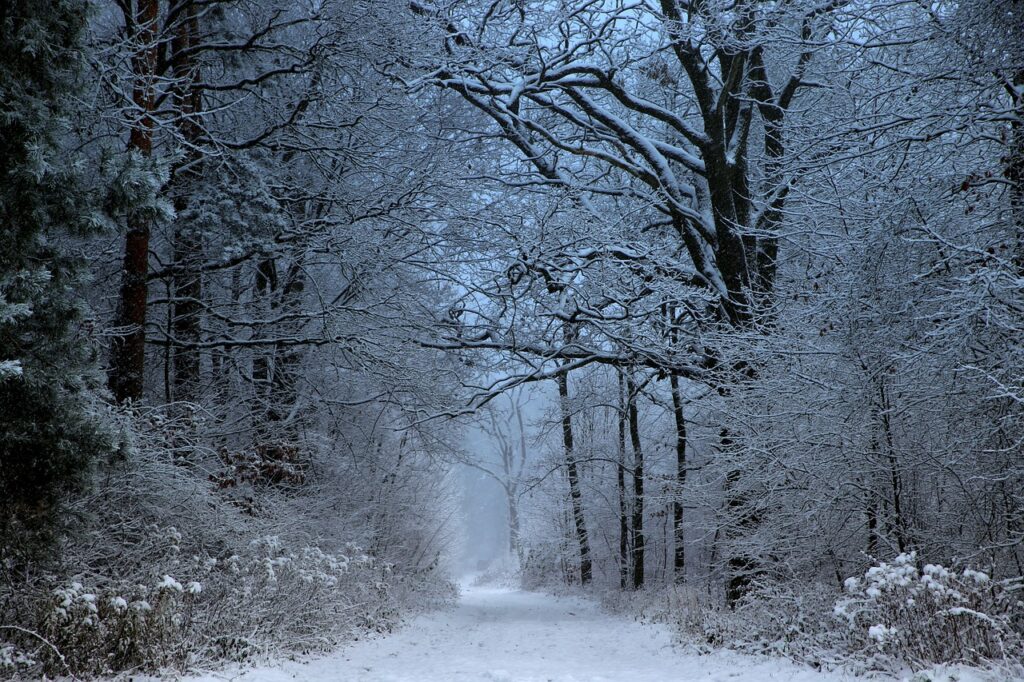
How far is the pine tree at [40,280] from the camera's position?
5926 mm

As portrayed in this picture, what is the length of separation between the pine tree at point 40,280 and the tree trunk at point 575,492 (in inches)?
552

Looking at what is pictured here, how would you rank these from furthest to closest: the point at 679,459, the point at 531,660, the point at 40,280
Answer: the point at 679,459 → the point at 531,660 → the point at 40,280

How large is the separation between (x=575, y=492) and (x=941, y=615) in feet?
53.0

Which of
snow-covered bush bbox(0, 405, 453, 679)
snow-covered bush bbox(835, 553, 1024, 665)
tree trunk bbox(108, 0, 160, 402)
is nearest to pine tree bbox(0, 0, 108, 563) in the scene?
snow-covered bush bbox(0, 405, 453, 679)

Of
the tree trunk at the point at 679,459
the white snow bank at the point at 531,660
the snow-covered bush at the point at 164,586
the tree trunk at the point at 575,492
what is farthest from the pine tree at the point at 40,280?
the tree trunk at the point at 575,492

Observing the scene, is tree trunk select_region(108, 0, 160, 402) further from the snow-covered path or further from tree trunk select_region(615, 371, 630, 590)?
tree trunk select_region(615, 371, 630, 590)

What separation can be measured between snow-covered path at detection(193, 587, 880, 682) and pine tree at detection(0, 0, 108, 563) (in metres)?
2.17

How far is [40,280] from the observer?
5.93m

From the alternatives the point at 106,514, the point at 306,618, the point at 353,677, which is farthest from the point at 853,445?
the point at 106,514

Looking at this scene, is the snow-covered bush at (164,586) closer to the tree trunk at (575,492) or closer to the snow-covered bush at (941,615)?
the snow-covered bush at (941,615)

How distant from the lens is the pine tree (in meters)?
5.93

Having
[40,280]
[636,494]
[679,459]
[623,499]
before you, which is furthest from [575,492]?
[40,280]

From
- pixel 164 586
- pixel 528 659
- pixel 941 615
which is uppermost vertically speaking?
pixel 164 586

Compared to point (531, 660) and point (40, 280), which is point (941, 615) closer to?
point (531, 660)
